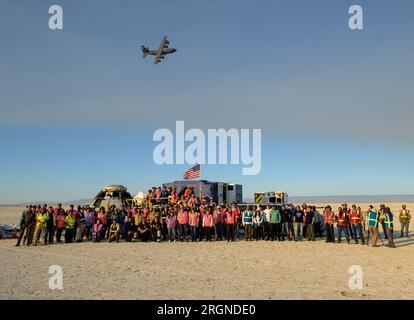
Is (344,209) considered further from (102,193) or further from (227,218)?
(102,193)

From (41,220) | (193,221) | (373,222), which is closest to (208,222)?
(193,221)

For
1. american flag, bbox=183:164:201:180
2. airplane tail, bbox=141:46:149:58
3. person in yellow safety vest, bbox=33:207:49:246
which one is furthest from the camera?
airplane tail, bbox=141:46:149:58

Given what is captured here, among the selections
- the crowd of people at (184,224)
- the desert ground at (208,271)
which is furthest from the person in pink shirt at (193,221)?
the desert ground at (208,271)

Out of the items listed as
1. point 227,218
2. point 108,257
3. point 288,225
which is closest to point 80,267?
point 108,257

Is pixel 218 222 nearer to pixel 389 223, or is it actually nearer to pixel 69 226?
pixel 69 226

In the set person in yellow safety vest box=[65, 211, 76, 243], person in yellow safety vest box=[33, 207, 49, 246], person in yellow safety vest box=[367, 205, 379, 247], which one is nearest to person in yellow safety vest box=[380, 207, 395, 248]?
person in yellow safety vest box=[367, 205, 379, 247]

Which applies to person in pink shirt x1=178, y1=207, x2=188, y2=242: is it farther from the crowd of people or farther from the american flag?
the american flag
